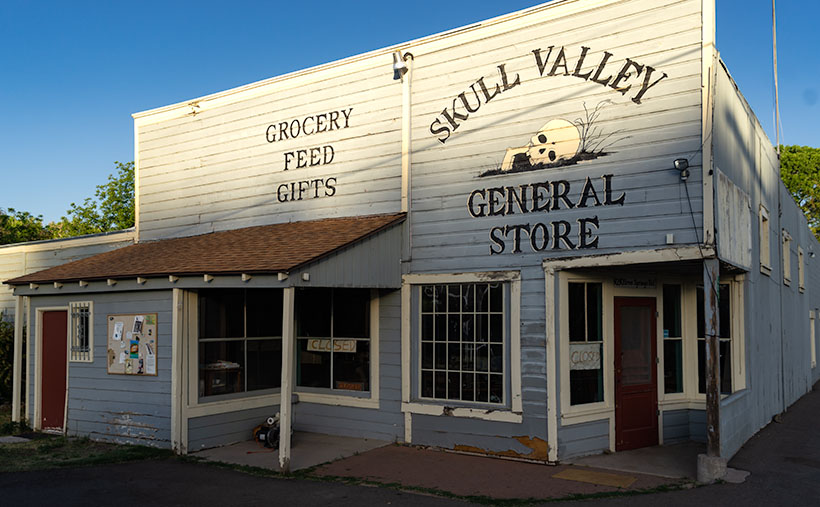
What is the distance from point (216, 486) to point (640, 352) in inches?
237

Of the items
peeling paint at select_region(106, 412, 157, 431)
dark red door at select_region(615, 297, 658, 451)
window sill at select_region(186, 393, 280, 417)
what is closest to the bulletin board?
peeling paint at select_region(106, 412, 157, 431)

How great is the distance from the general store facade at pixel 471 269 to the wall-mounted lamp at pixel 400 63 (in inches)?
1.9

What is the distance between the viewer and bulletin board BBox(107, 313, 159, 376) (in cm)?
1047

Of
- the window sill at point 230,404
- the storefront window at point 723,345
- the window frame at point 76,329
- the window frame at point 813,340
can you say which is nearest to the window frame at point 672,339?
A: the storefront window at point 723,345

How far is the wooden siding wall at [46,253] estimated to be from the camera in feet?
48.3

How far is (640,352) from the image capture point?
10.1 m

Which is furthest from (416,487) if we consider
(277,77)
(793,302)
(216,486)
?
(793,302)

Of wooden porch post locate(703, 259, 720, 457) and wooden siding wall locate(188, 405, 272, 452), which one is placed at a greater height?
wooden porch post locate(703, 259, 720, 457)

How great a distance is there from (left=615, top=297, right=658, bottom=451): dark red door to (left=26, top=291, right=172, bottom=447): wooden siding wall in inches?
252

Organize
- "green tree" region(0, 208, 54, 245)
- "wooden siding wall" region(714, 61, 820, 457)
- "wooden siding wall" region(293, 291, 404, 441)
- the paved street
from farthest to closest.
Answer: "green tree" region(0, 208, 54, 245) < "wooden siding wall" region(293, 291, 404, 441) < "wooden siding wall" region(714, 61, 820, 457) < the paved street

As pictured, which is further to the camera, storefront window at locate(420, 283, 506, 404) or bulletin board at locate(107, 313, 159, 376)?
bulletin board at locate(107, 313, 159, 376)

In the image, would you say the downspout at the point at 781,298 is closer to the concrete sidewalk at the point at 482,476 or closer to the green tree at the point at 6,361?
the concrete sidewalk at the point at 482,476

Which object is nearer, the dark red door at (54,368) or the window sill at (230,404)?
the window sill at (230,404)

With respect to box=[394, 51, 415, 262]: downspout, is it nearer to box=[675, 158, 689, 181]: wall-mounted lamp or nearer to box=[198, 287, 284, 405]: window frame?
box=[198, 287, 284, 405]: window frame
